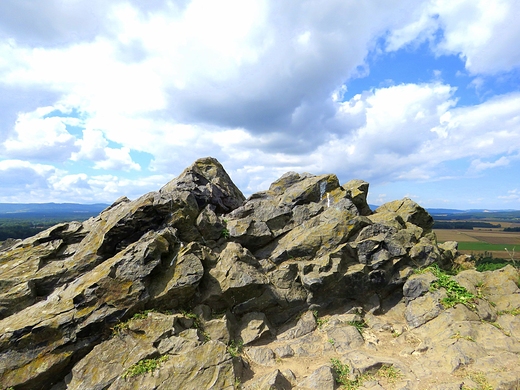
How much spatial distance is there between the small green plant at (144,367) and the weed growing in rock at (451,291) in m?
16.2

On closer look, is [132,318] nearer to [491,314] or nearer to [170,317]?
[170,317]

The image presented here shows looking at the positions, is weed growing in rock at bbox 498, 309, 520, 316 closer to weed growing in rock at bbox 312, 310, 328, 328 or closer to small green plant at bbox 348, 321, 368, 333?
small green plant at bbox 348, 321, 368, 333

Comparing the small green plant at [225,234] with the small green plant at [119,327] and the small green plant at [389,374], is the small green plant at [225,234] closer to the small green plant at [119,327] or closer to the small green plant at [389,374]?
the small green plant at [119,327]

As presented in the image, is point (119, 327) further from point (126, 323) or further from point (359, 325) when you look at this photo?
point (359, 325)

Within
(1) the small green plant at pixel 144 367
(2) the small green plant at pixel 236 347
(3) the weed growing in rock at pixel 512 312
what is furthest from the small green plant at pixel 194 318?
(3) the weed growing in rock at pixel 512 312

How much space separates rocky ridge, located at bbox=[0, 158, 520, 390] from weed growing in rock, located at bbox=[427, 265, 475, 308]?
4.5 inches

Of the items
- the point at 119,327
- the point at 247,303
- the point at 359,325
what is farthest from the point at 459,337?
the point at 119,327

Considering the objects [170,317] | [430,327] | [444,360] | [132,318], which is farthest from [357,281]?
[132,318]

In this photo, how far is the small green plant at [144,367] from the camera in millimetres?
13492

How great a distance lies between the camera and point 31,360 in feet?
45.9

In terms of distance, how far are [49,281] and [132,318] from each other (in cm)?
690

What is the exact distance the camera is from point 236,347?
52.9ft

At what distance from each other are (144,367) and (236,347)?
4725mm

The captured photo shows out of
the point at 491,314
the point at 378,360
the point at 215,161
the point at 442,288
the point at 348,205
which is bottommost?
the point at 378,360
